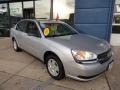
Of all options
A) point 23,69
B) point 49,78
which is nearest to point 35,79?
point 49,78

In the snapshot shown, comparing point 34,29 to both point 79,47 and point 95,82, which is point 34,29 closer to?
point 79,47

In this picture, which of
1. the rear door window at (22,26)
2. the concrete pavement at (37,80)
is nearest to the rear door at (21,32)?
the rear door window at (22,26)

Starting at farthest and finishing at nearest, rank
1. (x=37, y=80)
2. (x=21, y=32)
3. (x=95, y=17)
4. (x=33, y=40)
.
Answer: (x=95, y=17) → (x=21, y=32) → (x=33, y=40) → (x=37, y=80)

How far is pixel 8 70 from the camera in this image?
4.71 meters

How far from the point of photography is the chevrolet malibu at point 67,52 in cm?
351

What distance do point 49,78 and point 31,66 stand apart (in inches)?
41.2

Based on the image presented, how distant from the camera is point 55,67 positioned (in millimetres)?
4051

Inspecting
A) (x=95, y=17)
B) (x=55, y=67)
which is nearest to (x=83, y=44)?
(x=55, y=67)

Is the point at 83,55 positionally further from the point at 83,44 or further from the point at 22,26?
the point at 22,26

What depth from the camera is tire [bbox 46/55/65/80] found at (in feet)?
12.5

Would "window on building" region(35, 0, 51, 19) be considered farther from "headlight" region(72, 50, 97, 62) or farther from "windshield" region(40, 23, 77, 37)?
"headlight" region(72, 50, 97, 62)

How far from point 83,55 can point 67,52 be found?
0.37 metres

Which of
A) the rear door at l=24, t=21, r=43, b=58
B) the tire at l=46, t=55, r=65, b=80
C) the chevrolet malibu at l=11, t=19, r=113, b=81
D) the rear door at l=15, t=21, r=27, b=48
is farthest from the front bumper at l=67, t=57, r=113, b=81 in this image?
the rear door at l=15, t=21, r=27, b=48

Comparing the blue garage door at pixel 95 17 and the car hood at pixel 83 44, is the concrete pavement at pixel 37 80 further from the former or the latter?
the blue garage door at pixel 95 17
